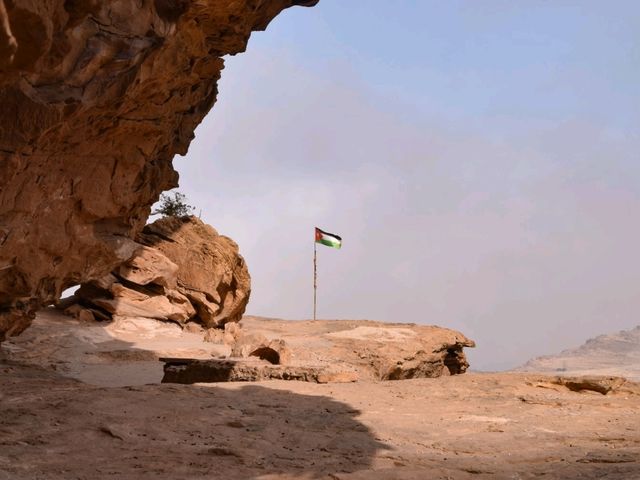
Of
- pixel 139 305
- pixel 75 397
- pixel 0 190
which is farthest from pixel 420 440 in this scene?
pixel 139 305

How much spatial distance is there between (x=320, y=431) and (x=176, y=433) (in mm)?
1704

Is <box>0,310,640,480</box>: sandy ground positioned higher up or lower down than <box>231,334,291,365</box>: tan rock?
lower down

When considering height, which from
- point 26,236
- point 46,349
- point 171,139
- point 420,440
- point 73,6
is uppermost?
point 171,139

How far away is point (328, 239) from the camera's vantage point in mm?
33812

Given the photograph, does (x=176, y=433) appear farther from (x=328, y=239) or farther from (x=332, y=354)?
(x=328, y=239)

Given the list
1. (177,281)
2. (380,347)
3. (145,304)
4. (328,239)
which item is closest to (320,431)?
(380,347)

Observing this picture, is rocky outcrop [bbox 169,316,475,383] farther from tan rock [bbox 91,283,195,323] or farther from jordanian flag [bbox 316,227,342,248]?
jordanian flag [bbox 316,227,342,248]

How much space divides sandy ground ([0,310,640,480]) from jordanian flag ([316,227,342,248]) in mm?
22761

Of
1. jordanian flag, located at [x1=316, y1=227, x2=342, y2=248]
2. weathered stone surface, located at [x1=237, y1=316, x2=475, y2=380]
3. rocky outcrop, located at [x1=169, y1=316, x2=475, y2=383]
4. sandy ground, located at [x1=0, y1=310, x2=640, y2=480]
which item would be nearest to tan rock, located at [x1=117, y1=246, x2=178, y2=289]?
rocky outcrop, located at [x1=169, y1=316, x2=475, y2=383]

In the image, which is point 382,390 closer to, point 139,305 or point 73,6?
point 73,6

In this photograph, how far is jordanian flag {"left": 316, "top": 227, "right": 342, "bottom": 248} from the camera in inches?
1329

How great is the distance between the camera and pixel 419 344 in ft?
69.1

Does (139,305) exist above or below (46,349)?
above

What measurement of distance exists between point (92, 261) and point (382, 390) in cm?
556
